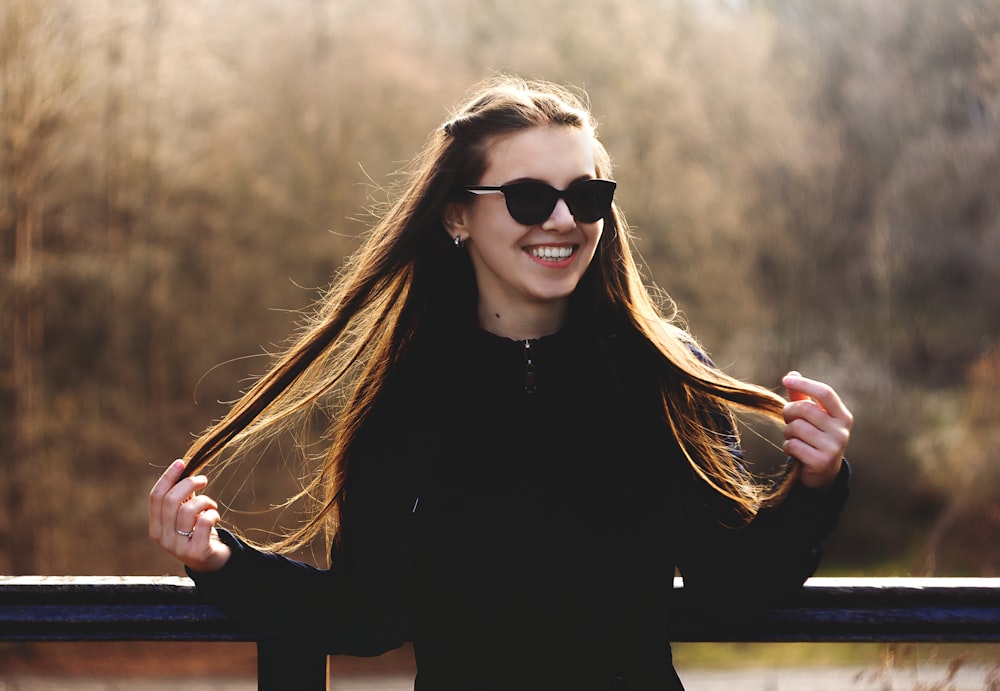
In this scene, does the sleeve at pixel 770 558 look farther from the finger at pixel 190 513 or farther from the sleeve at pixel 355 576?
the finger at pixel 190 513

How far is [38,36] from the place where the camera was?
12328mm

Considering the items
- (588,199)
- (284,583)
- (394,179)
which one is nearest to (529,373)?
(588,199)

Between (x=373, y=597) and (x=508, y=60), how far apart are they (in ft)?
54.7

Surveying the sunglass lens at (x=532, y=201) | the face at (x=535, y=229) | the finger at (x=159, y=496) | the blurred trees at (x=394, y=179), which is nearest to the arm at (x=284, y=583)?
the finger at (x=159, y=496)

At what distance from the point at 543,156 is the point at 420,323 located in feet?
1.49

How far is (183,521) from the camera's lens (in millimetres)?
1633

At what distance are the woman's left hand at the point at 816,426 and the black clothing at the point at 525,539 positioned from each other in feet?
0.29

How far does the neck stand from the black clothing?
0.12ft

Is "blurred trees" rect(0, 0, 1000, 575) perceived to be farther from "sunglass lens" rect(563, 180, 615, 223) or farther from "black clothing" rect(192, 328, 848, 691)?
"sunglass lens" rect(563, 180, 615, 223)

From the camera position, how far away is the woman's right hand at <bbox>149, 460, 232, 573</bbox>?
5.32ft

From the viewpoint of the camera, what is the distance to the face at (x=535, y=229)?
180 centimetres

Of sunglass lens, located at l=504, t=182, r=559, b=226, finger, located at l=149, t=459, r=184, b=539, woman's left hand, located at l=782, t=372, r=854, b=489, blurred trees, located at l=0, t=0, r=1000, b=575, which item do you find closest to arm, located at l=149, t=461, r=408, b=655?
finger, located at l=149, t=459, r=184, b=539

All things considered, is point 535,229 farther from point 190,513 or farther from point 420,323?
point 190,513

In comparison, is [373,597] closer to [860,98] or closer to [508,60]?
[508,60]
